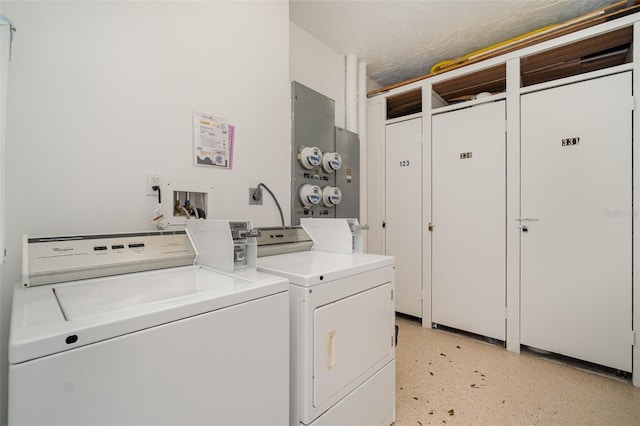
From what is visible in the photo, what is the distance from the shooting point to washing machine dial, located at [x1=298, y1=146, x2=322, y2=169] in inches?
87.7

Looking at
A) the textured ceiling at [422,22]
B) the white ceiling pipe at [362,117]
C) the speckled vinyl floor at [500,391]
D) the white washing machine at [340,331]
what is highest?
the textured ceiling at [422,22]

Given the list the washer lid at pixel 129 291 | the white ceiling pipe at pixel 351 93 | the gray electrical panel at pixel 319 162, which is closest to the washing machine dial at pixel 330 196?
the gray electrical panel at pixel 319 162

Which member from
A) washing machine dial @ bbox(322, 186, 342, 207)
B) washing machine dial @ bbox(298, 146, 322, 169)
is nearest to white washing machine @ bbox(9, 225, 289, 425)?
washing machine dial @ bbox(298, 146, 322, 169)

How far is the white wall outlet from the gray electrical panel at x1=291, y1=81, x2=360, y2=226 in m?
0.98

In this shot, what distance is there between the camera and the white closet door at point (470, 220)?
247 cm

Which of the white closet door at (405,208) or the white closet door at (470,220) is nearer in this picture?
the white closet door at (470,220)

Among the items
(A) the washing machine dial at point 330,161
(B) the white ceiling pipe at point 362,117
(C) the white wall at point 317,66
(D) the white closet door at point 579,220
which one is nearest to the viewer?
(D) the white closet door at point 579,220

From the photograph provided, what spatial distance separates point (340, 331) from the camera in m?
1.19

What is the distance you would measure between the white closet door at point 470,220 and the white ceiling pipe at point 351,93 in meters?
0.86

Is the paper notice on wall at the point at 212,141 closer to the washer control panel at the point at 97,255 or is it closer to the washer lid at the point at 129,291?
the washer control panel at the point at 97,255

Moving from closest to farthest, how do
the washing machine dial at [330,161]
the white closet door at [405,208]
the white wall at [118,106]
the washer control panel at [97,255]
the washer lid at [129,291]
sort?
the washer lid at [129,291]
the washer control panel at [97,255]
the white wall at [118,106]
the washing machine dial at [330,161]
the white closet door at [405,208]

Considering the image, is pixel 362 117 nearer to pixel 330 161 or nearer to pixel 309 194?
pixel 330 161

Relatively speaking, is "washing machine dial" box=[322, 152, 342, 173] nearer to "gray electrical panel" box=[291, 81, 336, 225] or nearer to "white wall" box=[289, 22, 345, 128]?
"gray electrical panel" box=[291, 81, 336, 225]

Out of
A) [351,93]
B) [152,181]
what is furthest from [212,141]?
[351,93]
